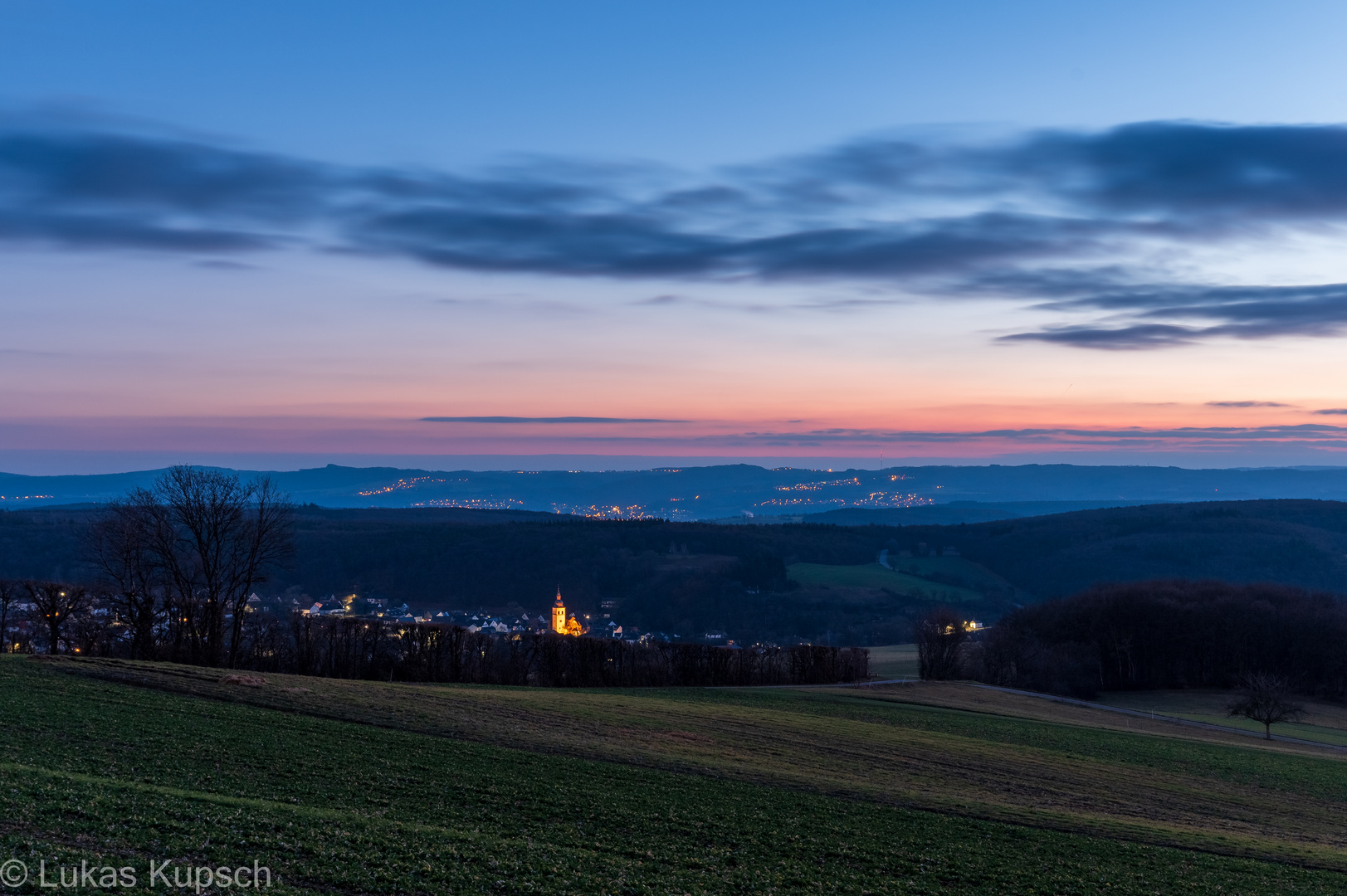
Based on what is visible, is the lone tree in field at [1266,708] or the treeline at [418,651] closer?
the treeline at [418,651]

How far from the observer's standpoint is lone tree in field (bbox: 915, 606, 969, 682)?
9781 centimetres

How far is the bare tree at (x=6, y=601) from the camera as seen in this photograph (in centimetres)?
5472

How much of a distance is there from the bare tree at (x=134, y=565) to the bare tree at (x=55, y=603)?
2045 mm

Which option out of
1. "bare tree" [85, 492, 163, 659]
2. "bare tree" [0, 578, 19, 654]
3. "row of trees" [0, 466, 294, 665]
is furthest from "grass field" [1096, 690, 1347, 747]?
"bare tree" [0, 578, 19, 654]

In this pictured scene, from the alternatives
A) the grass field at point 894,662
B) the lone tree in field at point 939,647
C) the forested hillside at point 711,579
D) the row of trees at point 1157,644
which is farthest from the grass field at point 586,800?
the forested hillside at point 711,579

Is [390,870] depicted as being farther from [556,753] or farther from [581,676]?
[581,676]

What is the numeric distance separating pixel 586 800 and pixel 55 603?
49.2 meters

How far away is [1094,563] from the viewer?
635 ft

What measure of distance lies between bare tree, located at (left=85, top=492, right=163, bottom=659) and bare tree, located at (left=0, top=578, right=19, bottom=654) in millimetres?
4526

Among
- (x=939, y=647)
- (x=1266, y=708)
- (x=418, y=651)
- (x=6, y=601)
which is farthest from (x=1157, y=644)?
(x=6, y=601)

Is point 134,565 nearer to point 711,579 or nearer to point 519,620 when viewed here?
point 519,620

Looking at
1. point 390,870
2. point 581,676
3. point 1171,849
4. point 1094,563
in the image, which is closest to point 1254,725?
point 581,676

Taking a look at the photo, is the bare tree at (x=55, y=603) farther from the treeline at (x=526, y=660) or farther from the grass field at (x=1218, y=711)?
the grass field at (x=1218, y=711)

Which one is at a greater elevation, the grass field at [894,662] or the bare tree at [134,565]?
the bare tree at [134,565]
